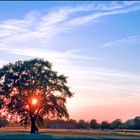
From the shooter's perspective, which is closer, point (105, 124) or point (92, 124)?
point (105, 124)

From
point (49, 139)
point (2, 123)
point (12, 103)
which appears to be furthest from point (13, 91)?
point (2, 123)

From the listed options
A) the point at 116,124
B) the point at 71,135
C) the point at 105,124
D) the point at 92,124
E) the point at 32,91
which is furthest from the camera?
the point at 92,124

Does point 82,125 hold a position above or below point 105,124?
above

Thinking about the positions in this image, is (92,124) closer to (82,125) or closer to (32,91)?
(82,125)

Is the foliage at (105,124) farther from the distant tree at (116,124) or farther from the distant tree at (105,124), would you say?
the distant tree at (116,124)

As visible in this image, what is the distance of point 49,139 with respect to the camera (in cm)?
5881

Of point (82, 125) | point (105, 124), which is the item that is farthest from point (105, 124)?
Answer: point (82, 125)

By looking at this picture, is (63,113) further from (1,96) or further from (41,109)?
(1,96)

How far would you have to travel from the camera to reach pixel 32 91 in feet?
272

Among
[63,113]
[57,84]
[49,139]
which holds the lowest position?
[49,139]

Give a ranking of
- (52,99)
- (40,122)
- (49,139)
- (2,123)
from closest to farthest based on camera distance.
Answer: (49,139), (52,99), (40,122), (2,123)

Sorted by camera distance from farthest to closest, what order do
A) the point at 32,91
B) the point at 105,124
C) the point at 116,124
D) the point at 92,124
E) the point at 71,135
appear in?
the point at 92,124 < the point at 116,124 < the point at 105,124 < the point at 32,91 < the point at 71,135

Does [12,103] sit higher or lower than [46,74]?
lower

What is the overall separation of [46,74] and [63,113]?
751cm
